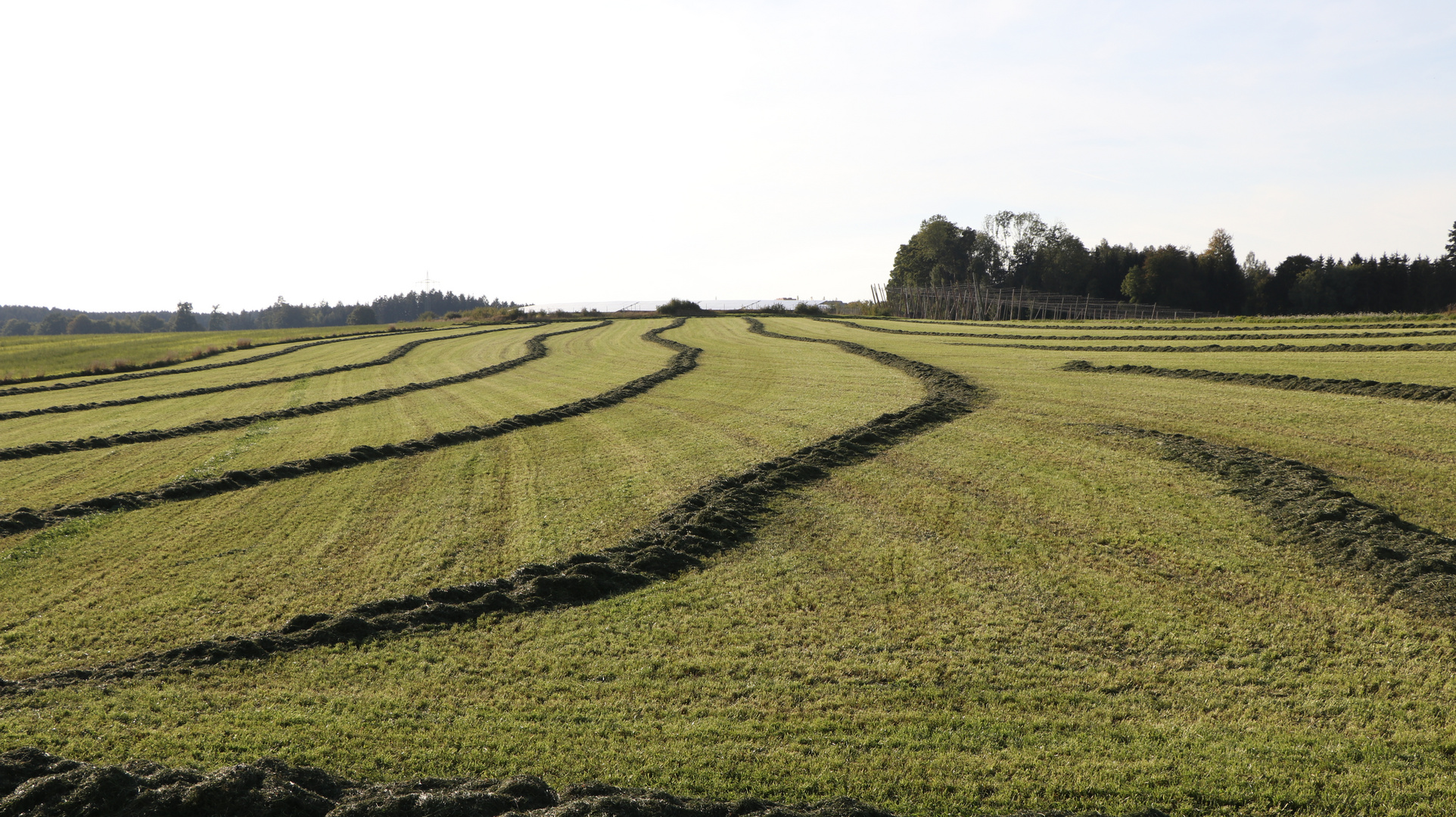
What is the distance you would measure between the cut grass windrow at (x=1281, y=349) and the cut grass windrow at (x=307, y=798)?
32.1 meters

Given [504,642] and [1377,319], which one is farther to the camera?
[1377,319]

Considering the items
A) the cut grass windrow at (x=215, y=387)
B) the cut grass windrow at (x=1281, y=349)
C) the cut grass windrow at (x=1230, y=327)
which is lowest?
the cut grass windrow at (x=215, y=387)

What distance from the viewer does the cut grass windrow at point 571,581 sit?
369 inches

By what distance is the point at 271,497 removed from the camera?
17281 mm

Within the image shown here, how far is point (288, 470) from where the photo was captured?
1947cm

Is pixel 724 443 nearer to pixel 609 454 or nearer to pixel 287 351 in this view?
pixel 609 454

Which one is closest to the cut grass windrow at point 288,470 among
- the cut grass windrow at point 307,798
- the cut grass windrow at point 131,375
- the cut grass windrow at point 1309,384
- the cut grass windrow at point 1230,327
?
the cut grass windrow at point 1309,384


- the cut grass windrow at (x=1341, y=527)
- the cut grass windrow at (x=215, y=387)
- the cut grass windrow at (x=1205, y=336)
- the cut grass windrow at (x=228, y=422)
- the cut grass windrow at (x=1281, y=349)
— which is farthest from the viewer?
the cut grass windrow at (x=215, y=387)

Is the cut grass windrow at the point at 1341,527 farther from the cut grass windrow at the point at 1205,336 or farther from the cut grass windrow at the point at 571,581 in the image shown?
the cut grass windrow at the point at 1205,336

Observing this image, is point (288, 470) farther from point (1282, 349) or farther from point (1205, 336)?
point (1205, 336)

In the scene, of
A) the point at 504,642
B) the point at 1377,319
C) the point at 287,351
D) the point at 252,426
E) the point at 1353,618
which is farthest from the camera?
the point at 287,351

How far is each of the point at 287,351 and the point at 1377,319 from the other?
73.0m

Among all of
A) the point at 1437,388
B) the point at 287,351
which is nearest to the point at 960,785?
the point at 1437,388

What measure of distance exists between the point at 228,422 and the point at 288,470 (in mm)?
10873
